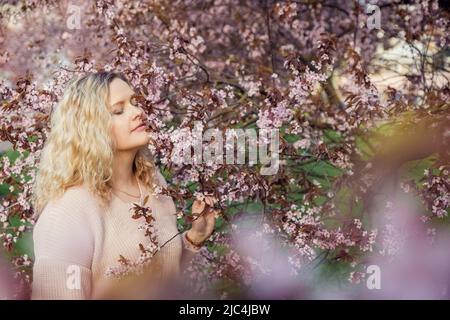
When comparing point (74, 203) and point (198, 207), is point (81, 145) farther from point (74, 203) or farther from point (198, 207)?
point (198, 207)

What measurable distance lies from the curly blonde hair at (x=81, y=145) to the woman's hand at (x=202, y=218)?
0.39 metres

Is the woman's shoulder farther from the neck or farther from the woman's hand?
the woman's hand

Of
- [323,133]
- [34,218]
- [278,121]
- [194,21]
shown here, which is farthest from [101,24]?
[278,121]

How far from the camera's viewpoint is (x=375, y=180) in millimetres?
4211

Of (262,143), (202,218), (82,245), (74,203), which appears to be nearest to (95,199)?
(74,203)

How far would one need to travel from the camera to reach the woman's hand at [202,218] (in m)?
2.83

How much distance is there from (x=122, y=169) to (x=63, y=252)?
0.55 m

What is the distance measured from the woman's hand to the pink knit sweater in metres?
0.12

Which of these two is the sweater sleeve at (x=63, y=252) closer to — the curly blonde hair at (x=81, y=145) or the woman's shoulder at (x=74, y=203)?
the woman's shoulder at (x=74, y=203)

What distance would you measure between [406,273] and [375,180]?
96cm

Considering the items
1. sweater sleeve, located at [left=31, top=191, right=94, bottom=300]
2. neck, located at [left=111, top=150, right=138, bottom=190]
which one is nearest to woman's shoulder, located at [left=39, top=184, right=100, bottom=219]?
sweater sleeve, located at [left=31, top=191, right=94, bottom=300]

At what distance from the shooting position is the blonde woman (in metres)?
2.46
